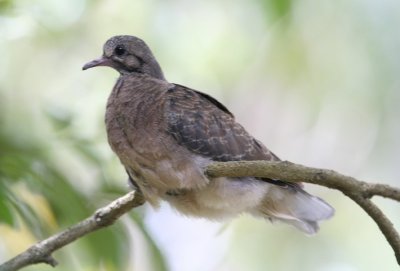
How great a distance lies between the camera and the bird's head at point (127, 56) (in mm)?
3717

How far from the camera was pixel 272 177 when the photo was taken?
2.54 meters

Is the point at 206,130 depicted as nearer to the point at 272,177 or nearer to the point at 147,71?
the point at 147,71

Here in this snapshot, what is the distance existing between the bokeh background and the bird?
0.70ft

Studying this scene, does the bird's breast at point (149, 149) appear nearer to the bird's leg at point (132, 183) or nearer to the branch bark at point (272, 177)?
the bird's leg at point (132, 183)

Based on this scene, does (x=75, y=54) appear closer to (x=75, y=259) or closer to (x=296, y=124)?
(x=296, y=124)

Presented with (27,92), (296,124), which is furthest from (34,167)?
(296,124)

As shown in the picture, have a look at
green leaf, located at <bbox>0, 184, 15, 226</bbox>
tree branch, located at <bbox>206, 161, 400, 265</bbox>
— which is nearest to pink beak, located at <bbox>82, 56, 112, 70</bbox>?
green leaf, located at <bbox>0, 184, 15, 226</bbox>

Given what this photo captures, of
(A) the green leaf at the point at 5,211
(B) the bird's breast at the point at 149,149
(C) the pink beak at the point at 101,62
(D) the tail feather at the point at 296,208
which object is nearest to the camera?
(A) the green leaf at the point at 5,211

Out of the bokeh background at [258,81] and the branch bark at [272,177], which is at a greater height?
the bokeh background at [258,81]

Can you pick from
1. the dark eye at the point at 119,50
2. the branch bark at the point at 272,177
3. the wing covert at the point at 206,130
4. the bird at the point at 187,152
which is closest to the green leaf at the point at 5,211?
the branch bark at the point at 272,177

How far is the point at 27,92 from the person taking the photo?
530 centimetres

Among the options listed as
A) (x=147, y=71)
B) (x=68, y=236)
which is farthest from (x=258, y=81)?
(x=68, y=236)

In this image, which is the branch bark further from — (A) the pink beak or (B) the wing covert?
(A) the pink beak

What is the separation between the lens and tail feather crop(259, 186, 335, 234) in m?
3.53
